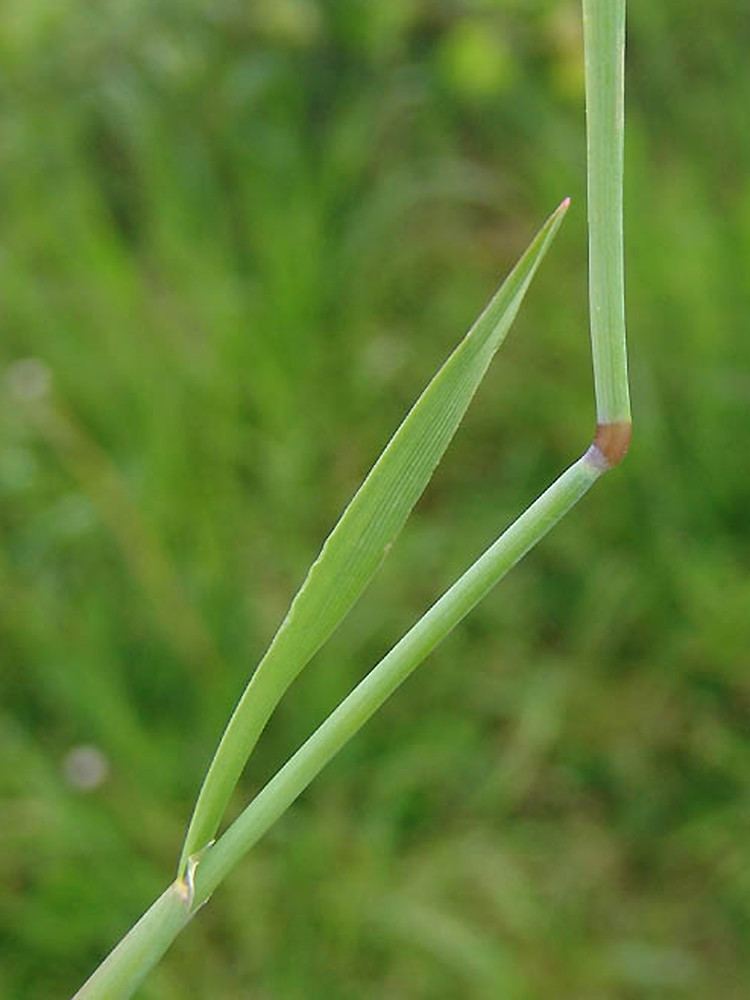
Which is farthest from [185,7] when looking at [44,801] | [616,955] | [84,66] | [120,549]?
[616,955]

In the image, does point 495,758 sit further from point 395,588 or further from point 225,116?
point 225,116

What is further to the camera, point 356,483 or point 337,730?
point 356,483

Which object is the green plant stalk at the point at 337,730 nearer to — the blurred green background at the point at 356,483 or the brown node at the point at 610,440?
the brown node at the point at 610,440

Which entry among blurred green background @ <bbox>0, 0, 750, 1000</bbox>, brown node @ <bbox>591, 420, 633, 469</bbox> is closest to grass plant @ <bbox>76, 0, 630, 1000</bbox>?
brown node @ <bbox>591, 420, 633, 469</bbox>

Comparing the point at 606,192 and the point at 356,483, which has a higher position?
the point at 606,192

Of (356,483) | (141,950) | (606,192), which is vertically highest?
(606,192)

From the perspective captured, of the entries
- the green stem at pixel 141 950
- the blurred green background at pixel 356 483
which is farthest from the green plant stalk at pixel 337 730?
the blurred green background at pixel 356 483

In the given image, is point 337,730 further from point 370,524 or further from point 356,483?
point 356,483

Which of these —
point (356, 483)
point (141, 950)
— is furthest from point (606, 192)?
point (356, 483)
